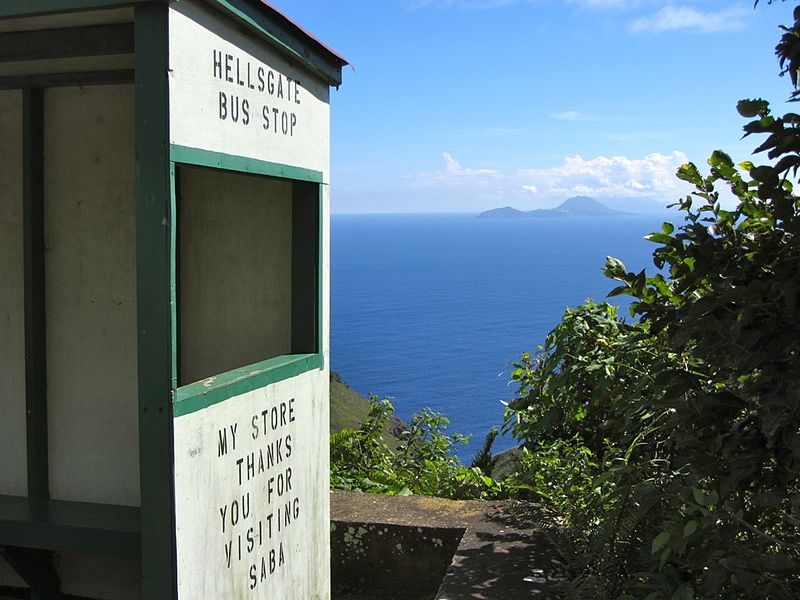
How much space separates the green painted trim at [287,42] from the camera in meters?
3.39

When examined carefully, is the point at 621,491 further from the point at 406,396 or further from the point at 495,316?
the point at 495,316

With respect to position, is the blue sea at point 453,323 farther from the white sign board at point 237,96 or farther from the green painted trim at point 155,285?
the green painted trim at point 155,285

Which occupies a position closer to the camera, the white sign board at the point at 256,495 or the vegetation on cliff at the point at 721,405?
the vegetation on cliff at the point at 721,405

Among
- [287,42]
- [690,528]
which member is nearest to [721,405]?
[690,528]

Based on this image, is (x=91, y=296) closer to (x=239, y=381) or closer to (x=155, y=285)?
(x=239, y=381)

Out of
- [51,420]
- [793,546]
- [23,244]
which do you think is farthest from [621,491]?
[23,244]

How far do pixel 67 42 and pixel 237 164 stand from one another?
0.81 metres

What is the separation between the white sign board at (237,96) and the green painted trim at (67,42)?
365 millimetres

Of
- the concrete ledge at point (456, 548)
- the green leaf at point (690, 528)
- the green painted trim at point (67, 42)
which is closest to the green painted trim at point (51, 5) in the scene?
the green painted trim at point (67, 42)

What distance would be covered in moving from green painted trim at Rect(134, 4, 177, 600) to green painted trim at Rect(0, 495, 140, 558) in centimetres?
54

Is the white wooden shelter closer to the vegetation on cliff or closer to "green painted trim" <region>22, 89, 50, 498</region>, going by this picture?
"green painted trim" <region>22, 89, 50, 498</region>

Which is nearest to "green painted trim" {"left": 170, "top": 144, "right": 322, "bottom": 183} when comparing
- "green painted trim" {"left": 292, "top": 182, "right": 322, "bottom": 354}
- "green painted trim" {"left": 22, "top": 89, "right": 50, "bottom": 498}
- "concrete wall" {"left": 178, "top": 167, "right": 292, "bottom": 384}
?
"green painted trim" {"left": 292, "top": 182, "right": 322, "bottom": 354}

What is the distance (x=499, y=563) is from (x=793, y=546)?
174 centimetres

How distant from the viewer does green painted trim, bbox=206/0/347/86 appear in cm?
339
